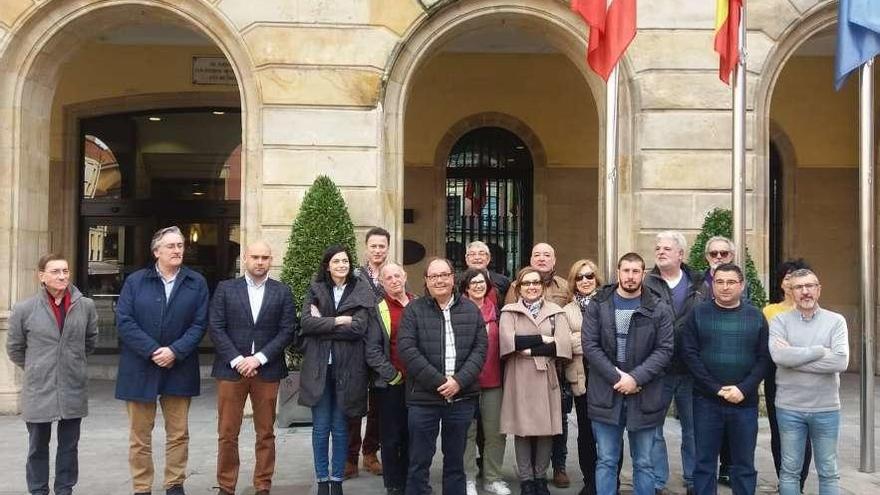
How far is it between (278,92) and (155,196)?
18.8 feet

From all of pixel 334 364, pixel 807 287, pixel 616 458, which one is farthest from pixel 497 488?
pixel 807 287

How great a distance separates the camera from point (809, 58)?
14102 mm

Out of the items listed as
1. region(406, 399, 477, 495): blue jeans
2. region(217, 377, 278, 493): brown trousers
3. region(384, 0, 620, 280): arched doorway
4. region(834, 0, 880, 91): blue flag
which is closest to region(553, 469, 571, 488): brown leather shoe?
region(406, 399, 477, 495): blue jeans

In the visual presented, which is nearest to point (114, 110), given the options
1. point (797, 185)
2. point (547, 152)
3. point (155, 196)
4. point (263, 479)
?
point (155, 196)

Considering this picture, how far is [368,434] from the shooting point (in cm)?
729

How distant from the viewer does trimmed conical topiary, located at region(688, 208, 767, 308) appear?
9.14 meters

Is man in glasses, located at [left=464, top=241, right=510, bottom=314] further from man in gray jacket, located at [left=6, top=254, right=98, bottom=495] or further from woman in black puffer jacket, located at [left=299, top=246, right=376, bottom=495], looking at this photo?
man in gray jacket, located at [left=6, top=254, right=98, bottom=495]

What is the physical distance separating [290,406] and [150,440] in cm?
286

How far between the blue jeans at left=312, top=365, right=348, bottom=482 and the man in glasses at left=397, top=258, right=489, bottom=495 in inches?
23.6

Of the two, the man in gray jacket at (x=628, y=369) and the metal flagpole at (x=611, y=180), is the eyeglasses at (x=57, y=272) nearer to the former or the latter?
the man in gray jacket at (x=628, y=369)

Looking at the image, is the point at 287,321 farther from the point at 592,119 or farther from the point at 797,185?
the point at 797,185

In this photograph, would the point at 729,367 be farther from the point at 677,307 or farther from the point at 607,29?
the point at 607,29

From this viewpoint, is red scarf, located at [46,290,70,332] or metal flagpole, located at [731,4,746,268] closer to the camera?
red scarf, located at [46,290,70,332]

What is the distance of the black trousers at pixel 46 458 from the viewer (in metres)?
6.01
